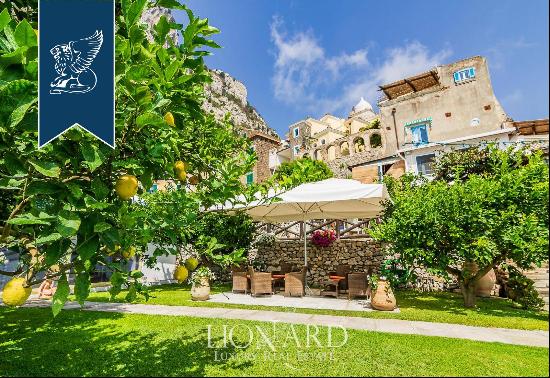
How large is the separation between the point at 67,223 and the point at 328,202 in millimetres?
9589

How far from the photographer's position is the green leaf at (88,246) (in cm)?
184

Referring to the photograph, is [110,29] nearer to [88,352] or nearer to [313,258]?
[88,352]

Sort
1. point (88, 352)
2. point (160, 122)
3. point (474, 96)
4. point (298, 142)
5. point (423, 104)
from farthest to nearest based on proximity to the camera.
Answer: point (298, 142) → point (423, 104) → point (474, 96) → point (88, 352) → point (160, 122)

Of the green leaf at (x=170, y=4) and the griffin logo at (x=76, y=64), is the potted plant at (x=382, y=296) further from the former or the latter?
the griffin logo at (x=76, y=64)

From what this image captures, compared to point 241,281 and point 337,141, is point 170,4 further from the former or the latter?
point 337,141

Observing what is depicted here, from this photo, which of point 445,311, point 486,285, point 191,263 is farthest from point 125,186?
point 486,285

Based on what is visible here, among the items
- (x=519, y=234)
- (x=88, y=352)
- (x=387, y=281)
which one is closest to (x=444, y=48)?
(x=88, y=352)

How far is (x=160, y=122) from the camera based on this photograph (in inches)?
70.9

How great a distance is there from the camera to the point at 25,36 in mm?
1483

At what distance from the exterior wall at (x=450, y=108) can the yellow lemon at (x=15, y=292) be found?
29824 mm

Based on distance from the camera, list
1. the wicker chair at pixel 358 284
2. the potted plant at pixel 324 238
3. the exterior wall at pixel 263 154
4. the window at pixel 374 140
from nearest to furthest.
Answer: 1. the wicker chair at pixel 358 284
2. the potted plant at pixel 324 238
3. the window at pixel 374 140
4. the exterior wall at pixel 263 154

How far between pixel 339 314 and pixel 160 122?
24.1 ft

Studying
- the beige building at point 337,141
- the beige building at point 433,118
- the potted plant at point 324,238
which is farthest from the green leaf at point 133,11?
the beige building at point 337,141

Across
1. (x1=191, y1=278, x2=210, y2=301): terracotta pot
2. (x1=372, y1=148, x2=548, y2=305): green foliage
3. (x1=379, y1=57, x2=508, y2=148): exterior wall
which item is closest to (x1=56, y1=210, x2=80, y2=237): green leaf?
(x1=372, y1=148, x2=548, y2=305): green foliage
